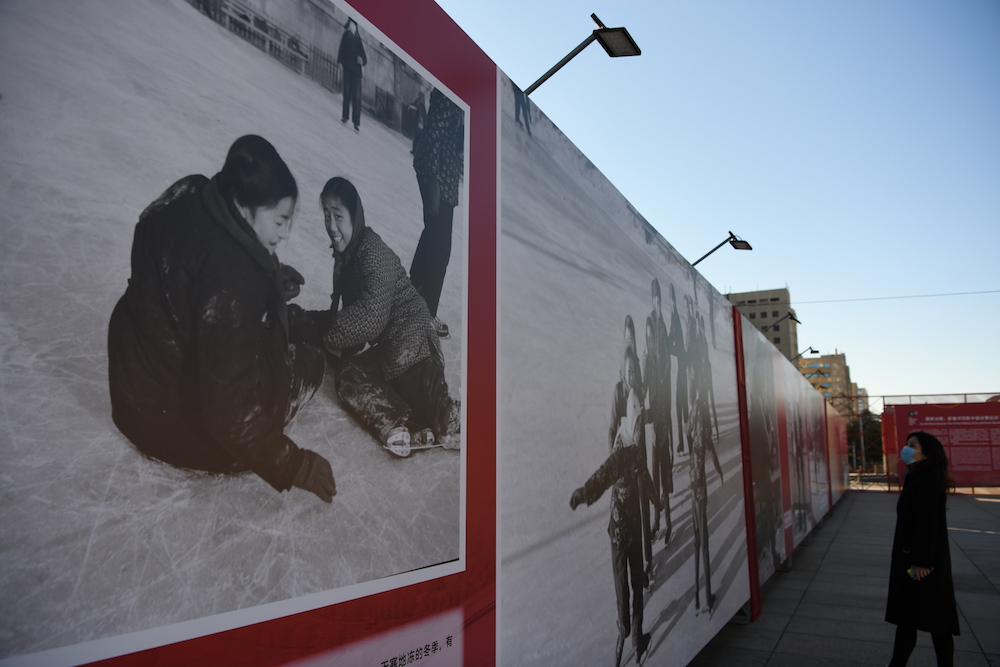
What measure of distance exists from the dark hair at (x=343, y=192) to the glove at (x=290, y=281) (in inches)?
9.0

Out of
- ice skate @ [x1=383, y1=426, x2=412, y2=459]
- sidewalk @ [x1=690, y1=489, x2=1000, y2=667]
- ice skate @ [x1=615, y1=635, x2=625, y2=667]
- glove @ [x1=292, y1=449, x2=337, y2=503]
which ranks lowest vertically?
sidewalk @ [x1=690, y1=489, x2=1000, y2=667]

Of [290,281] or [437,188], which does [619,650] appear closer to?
[437,188]

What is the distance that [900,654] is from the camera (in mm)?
4355

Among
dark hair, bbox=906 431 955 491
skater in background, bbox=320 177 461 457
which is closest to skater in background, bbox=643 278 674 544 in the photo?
dark hair, bbox=906 431 955 491

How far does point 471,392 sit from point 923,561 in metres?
3.48

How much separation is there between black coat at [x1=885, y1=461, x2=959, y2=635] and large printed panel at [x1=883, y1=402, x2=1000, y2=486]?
22943mm

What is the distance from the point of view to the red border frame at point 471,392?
69.1 inches

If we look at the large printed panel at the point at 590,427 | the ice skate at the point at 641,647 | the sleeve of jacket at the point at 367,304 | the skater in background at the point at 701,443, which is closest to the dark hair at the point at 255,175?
the sleeve of jacket at the point at 367,304

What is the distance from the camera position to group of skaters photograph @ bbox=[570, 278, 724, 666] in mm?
3637

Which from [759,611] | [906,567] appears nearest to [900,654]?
[906,567]

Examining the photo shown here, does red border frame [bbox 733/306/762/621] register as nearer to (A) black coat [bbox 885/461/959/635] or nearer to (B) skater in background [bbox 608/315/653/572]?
(A) black coat [bbox 885/461/959/635]

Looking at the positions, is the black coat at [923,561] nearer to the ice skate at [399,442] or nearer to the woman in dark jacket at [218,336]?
the ice skate at [399,442]

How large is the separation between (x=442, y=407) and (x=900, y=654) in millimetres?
3912

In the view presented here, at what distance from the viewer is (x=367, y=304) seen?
1922 mm
